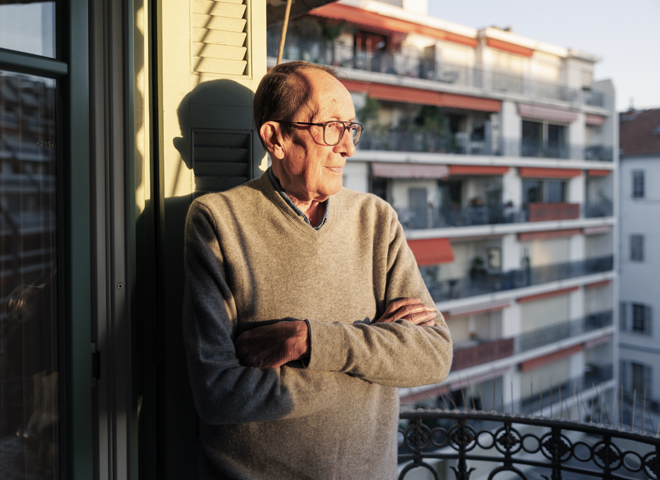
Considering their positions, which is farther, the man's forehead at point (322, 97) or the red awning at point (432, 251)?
the red awning at point (432, 251)

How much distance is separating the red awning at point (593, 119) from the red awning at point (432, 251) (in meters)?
6.41

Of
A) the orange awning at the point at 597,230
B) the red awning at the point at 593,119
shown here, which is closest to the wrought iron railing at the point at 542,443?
the orange awning at the point at 597,230

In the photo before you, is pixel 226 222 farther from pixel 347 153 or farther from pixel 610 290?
pixel 610 290

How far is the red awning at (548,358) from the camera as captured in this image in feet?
39.6

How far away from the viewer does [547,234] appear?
1284 cm

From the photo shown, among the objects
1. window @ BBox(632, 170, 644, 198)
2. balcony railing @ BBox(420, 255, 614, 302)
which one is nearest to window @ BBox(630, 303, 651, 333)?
balcony railing @ BBox(420, 255, 614, 302)

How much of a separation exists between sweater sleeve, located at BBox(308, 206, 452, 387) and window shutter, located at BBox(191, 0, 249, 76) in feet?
1.97

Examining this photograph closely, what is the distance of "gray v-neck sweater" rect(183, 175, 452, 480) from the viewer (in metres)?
0.84

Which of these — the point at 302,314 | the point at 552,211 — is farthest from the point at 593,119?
the point at 302,314

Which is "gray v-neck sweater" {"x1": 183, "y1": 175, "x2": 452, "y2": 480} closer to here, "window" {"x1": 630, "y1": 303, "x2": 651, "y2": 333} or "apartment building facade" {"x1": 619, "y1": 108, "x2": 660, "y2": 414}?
"apartment building facade" {"x1": 619, "y1": 108, "x2": 660, "y2": 414}

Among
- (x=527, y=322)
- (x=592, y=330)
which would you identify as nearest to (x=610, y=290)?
(x=592, y=330)

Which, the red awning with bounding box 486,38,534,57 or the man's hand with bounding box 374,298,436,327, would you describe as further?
the red awning with bounding box 486,38,534,57

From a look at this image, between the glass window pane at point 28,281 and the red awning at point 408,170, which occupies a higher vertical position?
the red awning at point 408,170

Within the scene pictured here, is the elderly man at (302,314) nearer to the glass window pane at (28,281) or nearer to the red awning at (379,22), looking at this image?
the glass window pane at (28,281)
